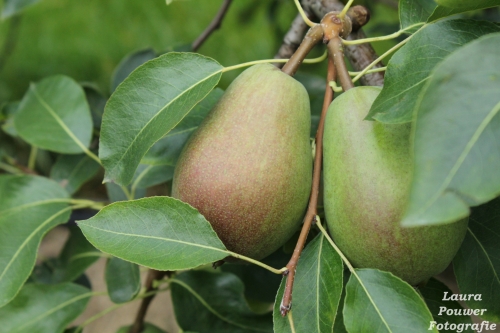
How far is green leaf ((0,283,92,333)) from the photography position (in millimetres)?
800

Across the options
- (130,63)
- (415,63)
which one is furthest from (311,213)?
(130,63)

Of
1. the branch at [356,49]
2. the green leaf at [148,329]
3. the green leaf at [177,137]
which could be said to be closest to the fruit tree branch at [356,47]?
the branch at [356,49]

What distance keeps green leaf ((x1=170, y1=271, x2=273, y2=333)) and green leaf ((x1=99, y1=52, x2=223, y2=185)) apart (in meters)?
0.32

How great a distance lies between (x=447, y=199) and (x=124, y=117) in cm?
37

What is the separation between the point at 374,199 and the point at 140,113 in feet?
0.90

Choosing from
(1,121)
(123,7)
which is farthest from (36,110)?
(123,7)

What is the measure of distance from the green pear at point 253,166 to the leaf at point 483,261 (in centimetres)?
23

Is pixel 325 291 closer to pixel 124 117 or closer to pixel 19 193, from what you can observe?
pixel 124 117

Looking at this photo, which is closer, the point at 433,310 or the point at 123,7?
the point at 433,310

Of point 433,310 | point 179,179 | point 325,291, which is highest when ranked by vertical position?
point 179,179

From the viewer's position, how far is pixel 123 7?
241cm

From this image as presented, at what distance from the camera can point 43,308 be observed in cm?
83

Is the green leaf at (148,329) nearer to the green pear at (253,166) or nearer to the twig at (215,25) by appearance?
the green pear at (253,166)

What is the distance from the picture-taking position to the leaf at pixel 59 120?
909 mm
